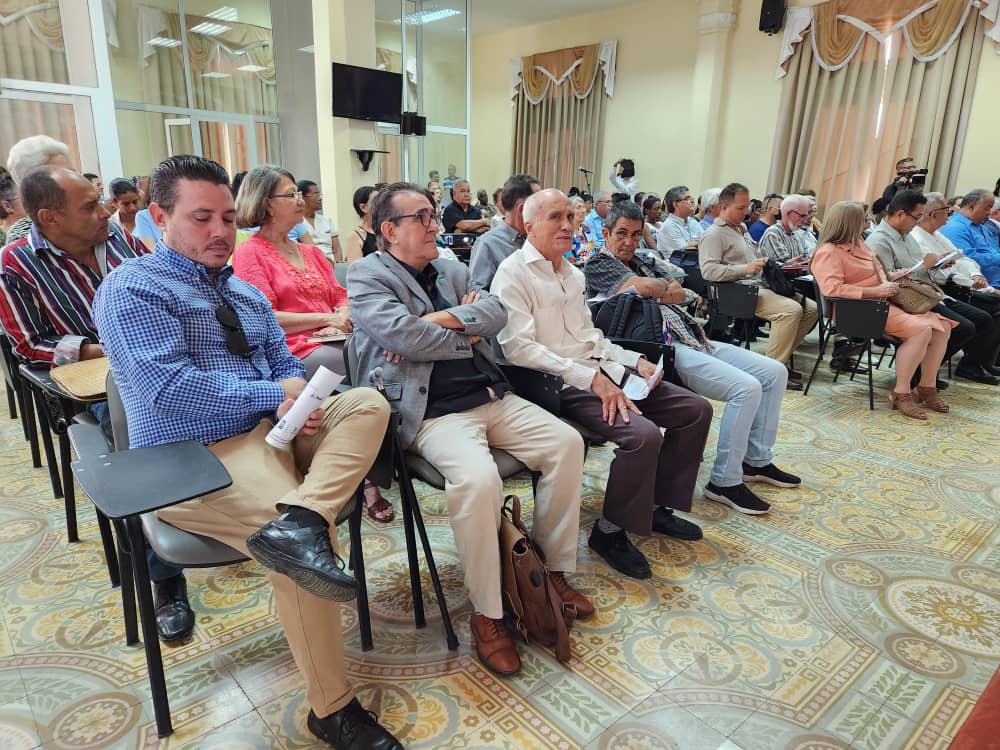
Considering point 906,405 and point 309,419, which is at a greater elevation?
point 309,419

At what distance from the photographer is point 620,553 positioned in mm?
2146

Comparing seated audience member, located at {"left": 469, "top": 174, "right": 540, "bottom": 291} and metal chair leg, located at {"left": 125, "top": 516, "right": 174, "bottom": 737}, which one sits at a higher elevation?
seated audience member, located at {"left": 469, "top": 174, "right": 540, "bottom": 291}

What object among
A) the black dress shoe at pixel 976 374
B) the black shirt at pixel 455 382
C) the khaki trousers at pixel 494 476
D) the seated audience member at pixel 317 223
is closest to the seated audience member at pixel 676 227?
the black dress shoe at pixel 976 374

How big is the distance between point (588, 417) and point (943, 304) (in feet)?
12.1

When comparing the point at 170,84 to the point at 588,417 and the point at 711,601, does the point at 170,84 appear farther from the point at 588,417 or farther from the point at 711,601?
the point at 711,601

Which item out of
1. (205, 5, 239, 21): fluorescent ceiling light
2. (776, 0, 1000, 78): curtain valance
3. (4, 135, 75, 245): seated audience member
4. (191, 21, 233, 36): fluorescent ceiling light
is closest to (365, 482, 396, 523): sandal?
(4, 135, 75, 245): seated audience member

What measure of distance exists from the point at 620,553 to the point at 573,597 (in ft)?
1.06

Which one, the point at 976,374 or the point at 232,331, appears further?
the point at 976,374

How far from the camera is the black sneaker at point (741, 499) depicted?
2.55 metres

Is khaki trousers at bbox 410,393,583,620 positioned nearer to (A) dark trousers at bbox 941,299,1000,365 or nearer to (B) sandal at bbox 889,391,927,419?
(B) sandal at bbox 889,391,927,419

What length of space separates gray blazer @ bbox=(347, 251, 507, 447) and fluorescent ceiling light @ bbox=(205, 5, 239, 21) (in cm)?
944

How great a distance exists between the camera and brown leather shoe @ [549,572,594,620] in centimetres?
188

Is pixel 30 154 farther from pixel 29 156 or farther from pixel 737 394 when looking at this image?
pixel 737 394

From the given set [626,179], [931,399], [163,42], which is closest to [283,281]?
[931,399]
